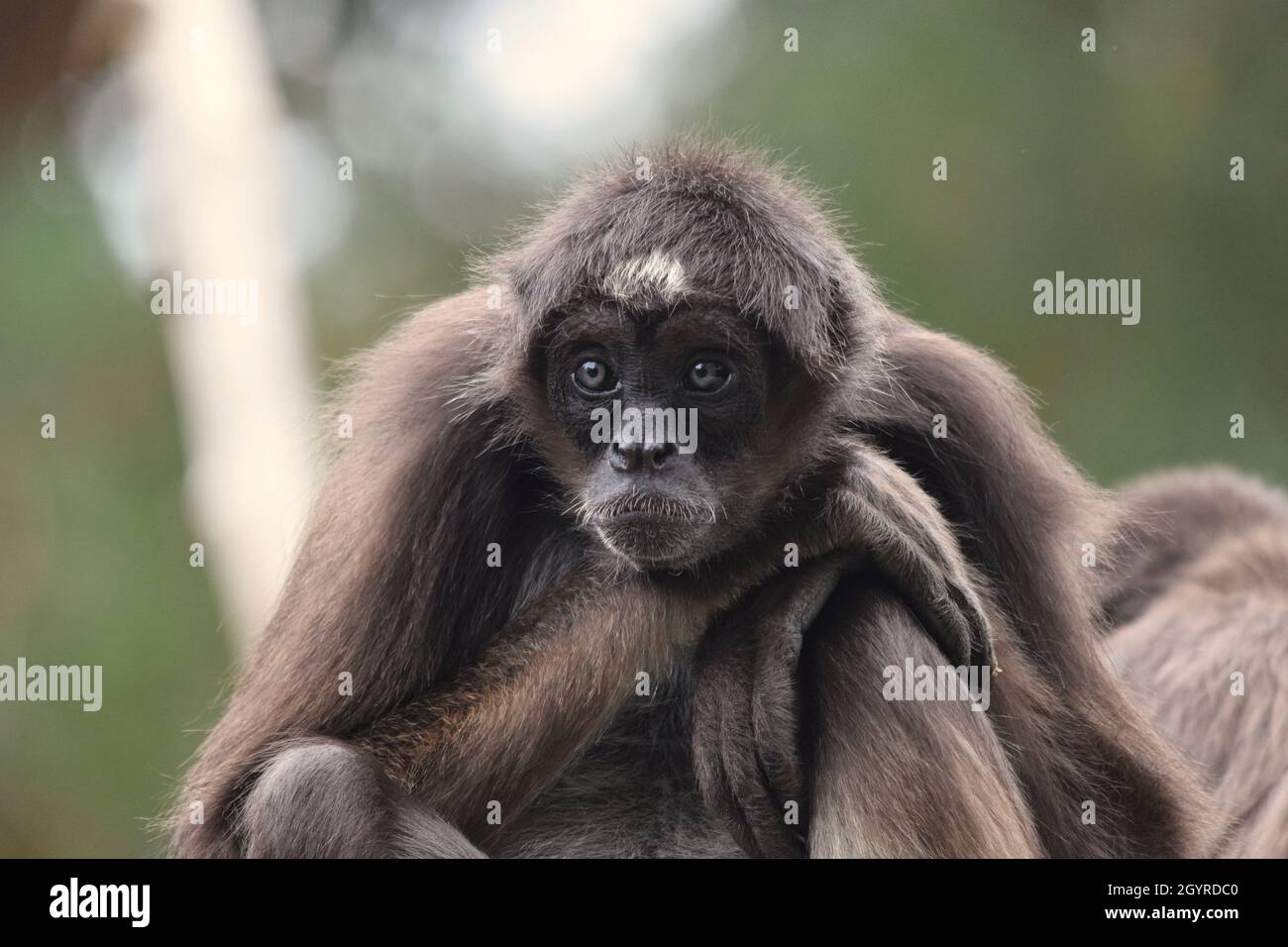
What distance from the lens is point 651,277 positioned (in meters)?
5.55

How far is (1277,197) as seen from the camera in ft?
59.0

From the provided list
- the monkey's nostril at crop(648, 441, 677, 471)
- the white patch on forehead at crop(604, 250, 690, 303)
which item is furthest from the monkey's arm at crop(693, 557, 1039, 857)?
the white patch on forehead at crop(604, 250, 690, 303)

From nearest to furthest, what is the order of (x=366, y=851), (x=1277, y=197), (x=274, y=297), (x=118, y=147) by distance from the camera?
(x=366, y=851), (x=274, y=297), (x=118, y=147), (x=1277, y=197)

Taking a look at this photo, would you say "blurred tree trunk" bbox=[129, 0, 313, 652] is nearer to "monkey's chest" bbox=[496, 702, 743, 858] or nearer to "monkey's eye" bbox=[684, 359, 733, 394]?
"monkey's chest" bbox=[496, 702, 743, 858]

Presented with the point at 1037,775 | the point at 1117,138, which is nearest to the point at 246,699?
the point at 1037,775

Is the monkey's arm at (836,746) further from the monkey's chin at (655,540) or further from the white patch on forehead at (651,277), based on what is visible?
the white patch on forehead at (651,277)

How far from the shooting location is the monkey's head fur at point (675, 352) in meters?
5.68

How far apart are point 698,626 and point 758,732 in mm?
Answer: 618

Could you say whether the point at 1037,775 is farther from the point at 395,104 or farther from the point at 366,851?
the point at 395,104

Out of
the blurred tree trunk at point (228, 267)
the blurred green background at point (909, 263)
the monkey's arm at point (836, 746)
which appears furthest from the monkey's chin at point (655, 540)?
the blurred green background at point (909, 263)

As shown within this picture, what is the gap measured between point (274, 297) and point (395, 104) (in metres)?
12.8

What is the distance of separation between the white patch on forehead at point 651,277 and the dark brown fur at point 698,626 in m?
0.05

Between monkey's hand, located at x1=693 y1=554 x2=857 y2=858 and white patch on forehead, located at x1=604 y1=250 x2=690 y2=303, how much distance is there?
1.31m

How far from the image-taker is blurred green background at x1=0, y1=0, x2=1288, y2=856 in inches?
612
